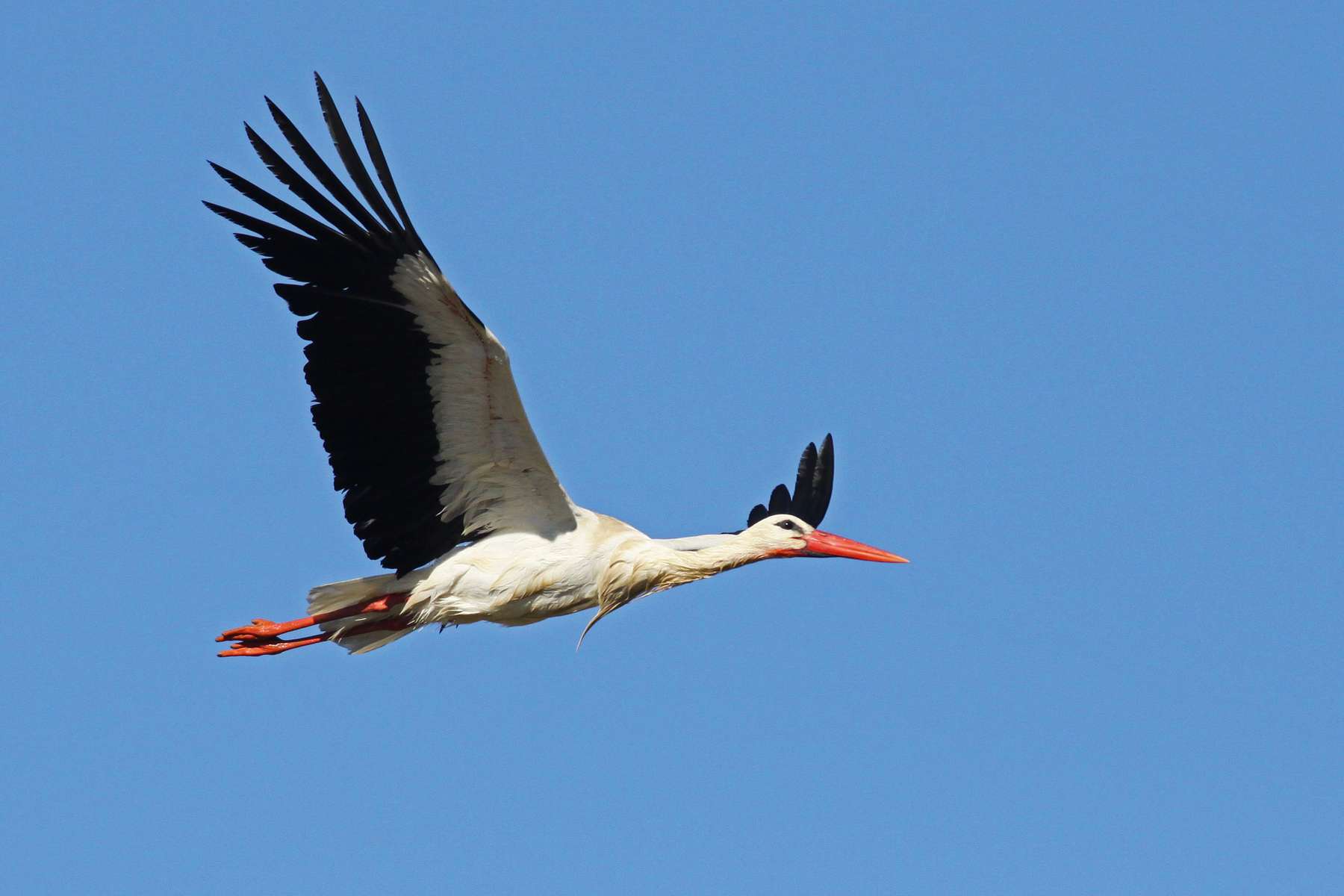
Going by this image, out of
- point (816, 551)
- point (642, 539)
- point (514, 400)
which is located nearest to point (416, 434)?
point (514, 400)

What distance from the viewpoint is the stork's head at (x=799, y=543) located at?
1252cm

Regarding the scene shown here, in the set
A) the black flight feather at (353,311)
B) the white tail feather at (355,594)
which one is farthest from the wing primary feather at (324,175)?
the white tail feather at (355,594)

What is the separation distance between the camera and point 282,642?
12.1 meters

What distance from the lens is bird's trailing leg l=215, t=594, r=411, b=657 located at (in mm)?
11938

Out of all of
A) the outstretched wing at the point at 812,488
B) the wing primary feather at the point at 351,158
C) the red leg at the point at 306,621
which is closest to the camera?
the wing primary feather at the point at 351,158

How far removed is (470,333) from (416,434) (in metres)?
0.83

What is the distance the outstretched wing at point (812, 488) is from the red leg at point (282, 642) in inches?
113

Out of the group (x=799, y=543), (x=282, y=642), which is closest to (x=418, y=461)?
(x=282, y=642)

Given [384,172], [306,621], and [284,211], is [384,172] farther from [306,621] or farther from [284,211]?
[306,621]

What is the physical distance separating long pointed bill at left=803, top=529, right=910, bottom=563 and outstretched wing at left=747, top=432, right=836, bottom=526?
884mm

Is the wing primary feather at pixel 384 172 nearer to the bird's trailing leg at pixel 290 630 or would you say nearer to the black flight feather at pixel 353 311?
the black flight feather at pixel 353 311

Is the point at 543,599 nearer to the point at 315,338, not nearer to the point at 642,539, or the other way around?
the point at 642,539

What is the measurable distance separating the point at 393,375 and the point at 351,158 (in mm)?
1281

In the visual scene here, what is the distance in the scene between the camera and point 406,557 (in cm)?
1188
